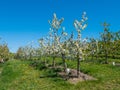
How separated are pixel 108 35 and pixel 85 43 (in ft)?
117

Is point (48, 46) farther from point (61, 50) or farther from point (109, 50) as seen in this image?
point (61, 50)

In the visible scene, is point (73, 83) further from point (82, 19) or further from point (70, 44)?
point (82, 19)

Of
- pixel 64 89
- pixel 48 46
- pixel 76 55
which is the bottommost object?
pixel 64 89

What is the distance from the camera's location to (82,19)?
136 ft

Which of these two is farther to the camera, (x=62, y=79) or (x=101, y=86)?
(x=62, y=79)

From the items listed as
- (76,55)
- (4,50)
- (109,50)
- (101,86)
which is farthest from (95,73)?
(4,50)

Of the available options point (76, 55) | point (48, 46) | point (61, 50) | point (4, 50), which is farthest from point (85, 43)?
point (4, 50)

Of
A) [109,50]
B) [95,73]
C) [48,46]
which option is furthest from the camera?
[109,50]

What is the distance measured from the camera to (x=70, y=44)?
4247cm

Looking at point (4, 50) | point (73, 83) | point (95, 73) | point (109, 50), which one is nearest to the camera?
point (73, 83)

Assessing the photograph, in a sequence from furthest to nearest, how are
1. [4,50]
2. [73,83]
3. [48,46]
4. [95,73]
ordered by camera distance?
[4,50] → [48,46] → [95,73] → [73,83]

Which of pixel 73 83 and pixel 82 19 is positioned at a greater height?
pixel 82 19

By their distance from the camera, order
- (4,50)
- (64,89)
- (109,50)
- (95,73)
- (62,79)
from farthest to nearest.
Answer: (4,50), (109,50), (95,73), (62,79), (64,89)

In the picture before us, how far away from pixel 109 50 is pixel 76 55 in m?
43.7
